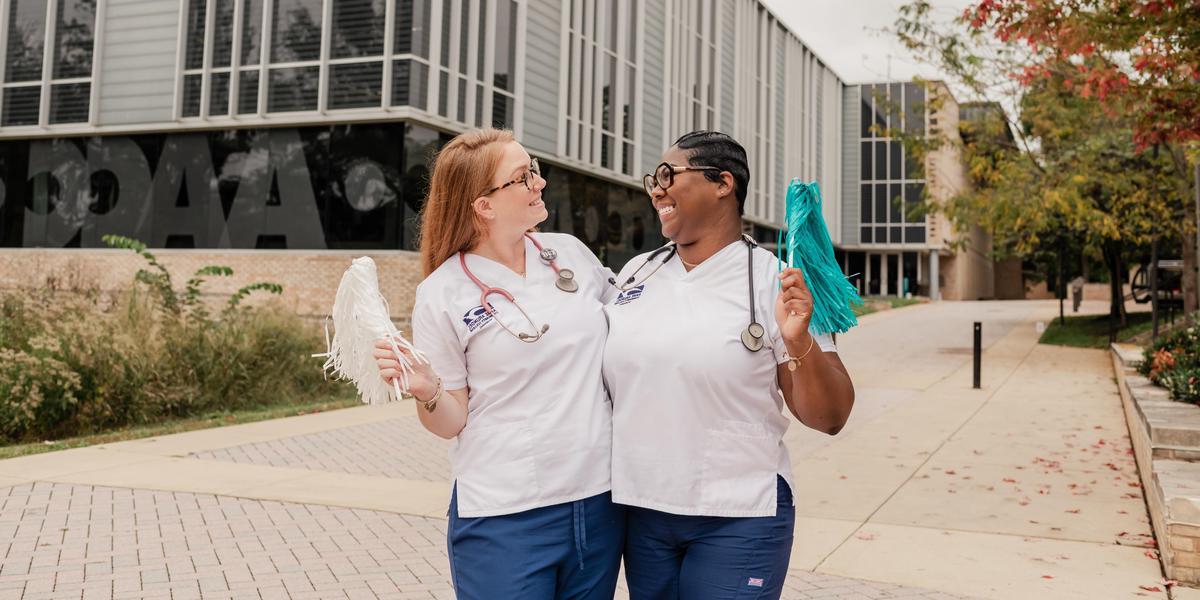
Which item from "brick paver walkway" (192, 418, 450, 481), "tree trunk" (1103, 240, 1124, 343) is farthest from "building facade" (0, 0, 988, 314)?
"tree trunk" (1103, 240, 1124, 343)

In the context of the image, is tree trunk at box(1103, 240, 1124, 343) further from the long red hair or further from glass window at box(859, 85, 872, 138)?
glass window at box(859, 85, 872, 138)

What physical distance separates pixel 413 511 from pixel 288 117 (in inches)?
647

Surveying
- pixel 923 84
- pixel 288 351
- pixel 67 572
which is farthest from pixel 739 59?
pixel 67 572

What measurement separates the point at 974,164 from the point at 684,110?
1422 centimetres

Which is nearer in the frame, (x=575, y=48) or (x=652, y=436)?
(x=652, y=436)

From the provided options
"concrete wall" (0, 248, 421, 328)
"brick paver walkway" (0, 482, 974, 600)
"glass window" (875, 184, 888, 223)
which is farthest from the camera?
"glass window" (875, 184, 888, 223)

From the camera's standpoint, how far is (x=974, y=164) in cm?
1880

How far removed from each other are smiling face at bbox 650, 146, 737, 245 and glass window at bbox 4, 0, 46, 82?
26.0m

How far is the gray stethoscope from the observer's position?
214 cm

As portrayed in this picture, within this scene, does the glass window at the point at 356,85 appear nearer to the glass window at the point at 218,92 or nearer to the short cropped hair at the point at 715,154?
the glass window at the point at 218,92

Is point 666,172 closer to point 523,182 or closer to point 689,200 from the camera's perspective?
point 689,200

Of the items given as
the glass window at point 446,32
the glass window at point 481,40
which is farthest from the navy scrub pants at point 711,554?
the glass window at point 481,40

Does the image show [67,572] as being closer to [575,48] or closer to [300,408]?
[300,408]

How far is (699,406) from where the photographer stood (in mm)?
2176
